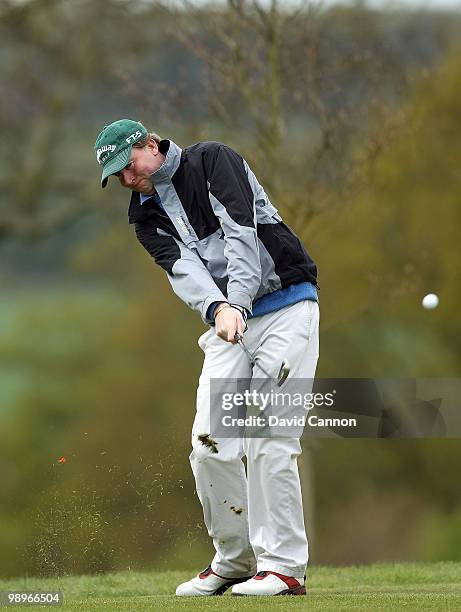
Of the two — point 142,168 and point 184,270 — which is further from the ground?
point 142,168

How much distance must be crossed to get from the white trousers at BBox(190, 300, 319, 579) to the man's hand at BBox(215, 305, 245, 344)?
0.38 meters

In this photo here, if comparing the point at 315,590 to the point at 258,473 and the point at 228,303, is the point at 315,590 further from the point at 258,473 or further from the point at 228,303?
the point at 228,303

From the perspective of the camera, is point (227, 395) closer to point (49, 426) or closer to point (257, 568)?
point (257, 568)

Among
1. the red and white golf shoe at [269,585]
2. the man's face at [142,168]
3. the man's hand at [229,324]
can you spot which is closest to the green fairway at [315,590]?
the red and white golf shoe at [269,585]

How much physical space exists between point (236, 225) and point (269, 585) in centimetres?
166

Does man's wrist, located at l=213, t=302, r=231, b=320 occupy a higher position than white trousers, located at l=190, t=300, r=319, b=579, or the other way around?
man's wrist, located at l=213, t=302, r=231, b=320

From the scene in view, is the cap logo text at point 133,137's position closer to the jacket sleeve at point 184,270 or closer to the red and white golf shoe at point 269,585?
the jacket sleeve at point 184,270

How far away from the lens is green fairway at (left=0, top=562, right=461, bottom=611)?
17.5 feet

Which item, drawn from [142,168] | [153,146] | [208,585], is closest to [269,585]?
[208,585]

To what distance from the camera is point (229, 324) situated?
5676 millimetres

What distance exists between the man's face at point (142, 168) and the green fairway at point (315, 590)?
6.46ft

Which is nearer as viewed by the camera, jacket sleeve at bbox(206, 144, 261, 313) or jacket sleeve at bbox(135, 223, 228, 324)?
jacket sleeve at bbox(206, 144, 261, 313)

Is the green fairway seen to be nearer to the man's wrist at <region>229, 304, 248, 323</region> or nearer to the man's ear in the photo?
the man's wrist at <region>229, 304, 248, 323</region>

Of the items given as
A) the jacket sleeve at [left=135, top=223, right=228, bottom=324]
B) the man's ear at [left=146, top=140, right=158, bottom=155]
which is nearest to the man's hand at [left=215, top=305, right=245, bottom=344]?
the jacket sleeve at [left=135, top=223, right=228, bottom=324]
